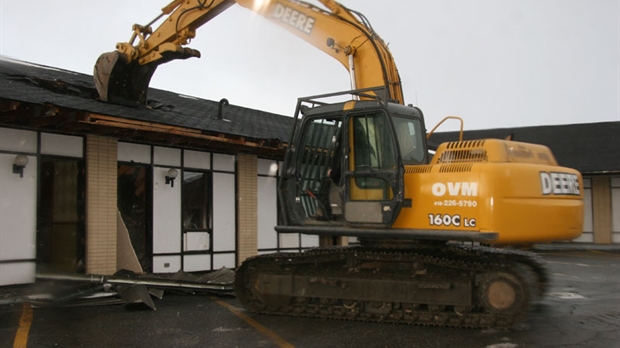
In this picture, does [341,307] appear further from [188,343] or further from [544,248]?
[544,248]

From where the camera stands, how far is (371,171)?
752 cm

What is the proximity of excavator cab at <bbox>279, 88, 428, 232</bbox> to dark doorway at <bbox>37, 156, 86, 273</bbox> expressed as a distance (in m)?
4.69

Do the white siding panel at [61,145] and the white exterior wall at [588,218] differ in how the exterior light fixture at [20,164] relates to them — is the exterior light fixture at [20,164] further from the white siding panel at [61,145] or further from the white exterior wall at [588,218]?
the white exterior wall at [588,218]

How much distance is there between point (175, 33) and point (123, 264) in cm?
496

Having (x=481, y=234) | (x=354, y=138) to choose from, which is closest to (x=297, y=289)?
(x=354, y=138)

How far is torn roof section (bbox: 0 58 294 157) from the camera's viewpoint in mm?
9547

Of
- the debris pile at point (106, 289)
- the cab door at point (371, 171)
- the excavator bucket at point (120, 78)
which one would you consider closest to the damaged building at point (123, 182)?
the excavator bucket at point (120, 78)

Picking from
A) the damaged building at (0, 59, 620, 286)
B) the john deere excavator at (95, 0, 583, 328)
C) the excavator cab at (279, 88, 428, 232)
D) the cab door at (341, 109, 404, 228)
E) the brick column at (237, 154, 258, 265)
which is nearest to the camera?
the john deere excavator at (95, 0, 583, 328)

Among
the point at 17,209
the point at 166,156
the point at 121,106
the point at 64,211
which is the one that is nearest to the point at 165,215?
the point at 166,156

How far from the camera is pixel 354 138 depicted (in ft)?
25.6

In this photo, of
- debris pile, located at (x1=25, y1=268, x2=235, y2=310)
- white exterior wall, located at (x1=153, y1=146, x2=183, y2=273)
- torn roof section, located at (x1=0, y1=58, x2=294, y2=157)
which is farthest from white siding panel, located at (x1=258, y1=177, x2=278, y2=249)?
debris pile, located at (x1=25, y1=268, x2=235, y2=310)

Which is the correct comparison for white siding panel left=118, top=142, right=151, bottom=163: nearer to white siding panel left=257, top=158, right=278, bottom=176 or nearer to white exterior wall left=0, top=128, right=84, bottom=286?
white exterior wall left=0, top=128, right=84, bottom=286

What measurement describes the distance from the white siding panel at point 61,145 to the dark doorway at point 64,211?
13 cm

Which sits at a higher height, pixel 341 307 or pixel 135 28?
pixel 135 28
